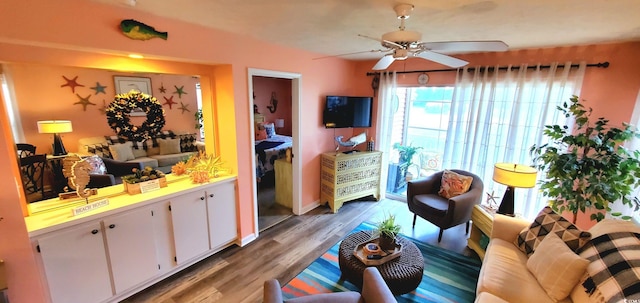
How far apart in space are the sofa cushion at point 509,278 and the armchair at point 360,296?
836mm

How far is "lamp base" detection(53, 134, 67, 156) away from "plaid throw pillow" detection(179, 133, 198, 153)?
906mm

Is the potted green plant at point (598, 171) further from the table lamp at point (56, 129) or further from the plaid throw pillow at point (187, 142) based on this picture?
the table lamp at point (56, 129)

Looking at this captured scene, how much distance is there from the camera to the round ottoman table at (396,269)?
2.02 meters

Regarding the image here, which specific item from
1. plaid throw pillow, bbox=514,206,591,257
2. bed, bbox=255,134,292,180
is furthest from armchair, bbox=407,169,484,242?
bed, bbox=255,134,292,180

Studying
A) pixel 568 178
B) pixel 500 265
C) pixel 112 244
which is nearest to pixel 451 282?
pixel 500 265

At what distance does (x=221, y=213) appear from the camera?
9.21 feet

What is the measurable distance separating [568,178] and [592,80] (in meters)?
1.15

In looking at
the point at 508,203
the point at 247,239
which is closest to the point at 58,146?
the point at 247,239

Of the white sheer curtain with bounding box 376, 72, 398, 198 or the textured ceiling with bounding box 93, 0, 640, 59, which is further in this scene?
the white sheer curtain with bounding box 376, 72, 398, 198

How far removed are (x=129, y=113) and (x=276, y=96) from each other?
526 cm

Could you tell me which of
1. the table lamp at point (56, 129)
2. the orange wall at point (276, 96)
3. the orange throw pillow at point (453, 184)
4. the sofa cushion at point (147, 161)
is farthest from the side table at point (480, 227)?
the orange wall at point (276, 96)

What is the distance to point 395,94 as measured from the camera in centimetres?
404

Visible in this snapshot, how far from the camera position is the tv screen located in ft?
12.8

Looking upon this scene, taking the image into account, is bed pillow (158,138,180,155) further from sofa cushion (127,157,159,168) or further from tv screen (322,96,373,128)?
tv screen (322,96,373,128)
